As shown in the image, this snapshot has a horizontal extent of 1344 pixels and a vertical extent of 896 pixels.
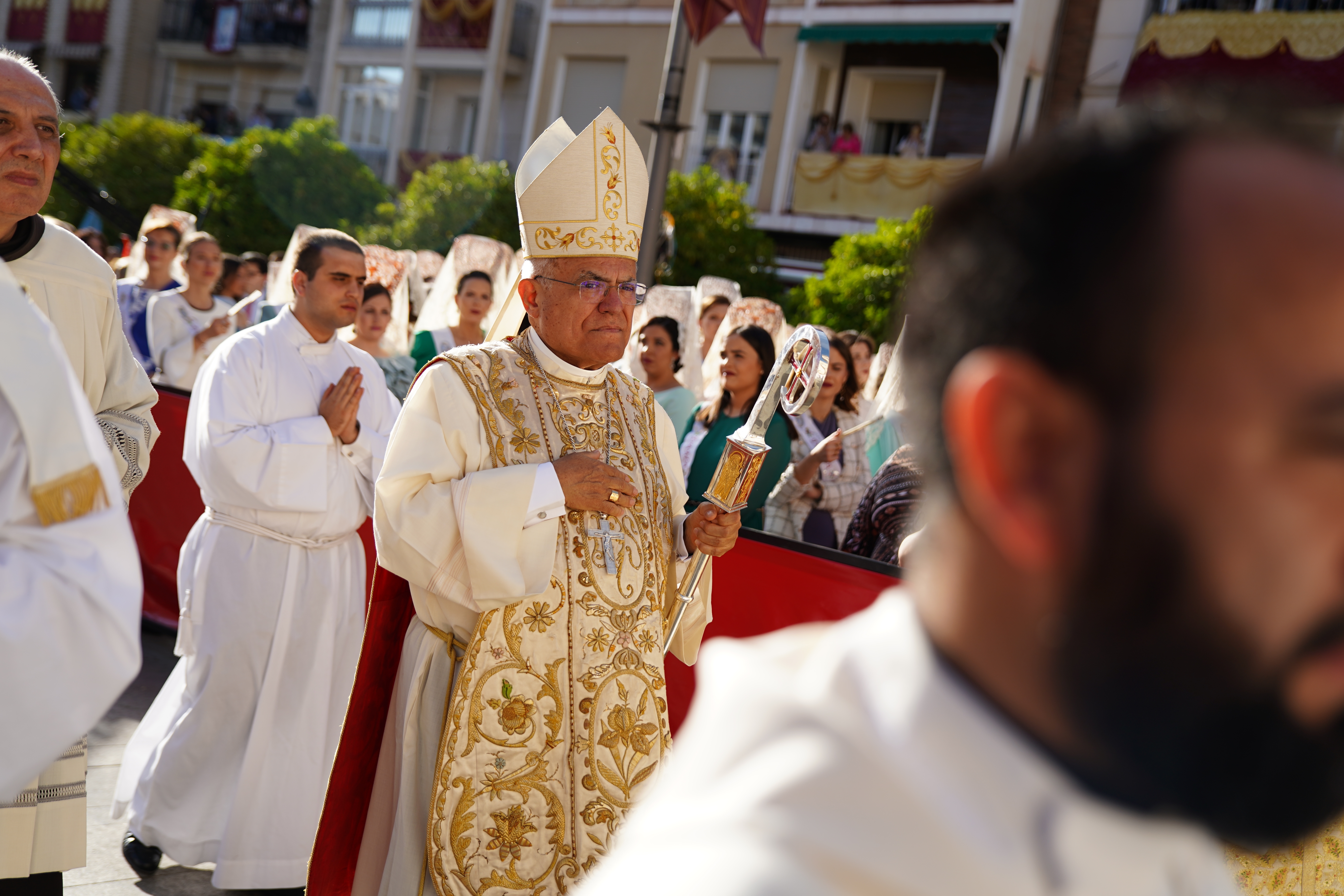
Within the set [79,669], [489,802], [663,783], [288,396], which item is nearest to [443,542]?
[489,802]

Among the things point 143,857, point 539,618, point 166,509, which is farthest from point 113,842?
point 166,509

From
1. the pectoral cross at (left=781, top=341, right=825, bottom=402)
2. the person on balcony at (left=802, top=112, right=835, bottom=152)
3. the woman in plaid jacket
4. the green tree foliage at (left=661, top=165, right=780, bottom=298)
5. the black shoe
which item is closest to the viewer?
the pectoral cross at (left=781, top=341, right=825, bottom=402)

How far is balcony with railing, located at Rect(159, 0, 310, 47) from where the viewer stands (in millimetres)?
32656

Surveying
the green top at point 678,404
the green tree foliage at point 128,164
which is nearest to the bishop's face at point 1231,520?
the green top at point 678,404

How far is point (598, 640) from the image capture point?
10.4ft

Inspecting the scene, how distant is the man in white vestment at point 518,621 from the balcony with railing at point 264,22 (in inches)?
1275

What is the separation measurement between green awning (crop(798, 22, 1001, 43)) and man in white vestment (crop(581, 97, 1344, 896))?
21277mm

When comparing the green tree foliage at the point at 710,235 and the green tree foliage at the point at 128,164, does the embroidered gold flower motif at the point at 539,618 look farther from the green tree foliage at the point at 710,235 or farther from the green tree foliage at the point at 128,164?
the green tree foliage at the point at 128,164

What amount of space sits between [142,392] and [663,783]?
275cm

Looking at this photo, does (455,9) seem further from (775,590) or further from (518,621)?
(518,621)

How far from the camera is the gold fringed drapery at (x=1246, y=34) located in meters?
18.1

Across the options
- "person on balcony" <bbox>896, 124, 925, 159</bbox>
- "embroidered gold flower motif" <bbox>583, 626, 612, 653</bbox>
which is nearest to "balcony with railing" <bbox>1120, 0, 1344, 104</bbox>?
"person on balcony" <bbox>896, 124, 925, 159</bbox>

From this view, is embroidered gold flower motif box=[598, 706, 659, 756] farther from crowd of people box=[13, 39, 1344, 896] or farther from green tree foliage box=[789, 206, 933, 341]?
green tree foliage box=[789, 206, 933, 341]

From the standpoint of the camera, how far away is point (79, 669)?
1.70 m
